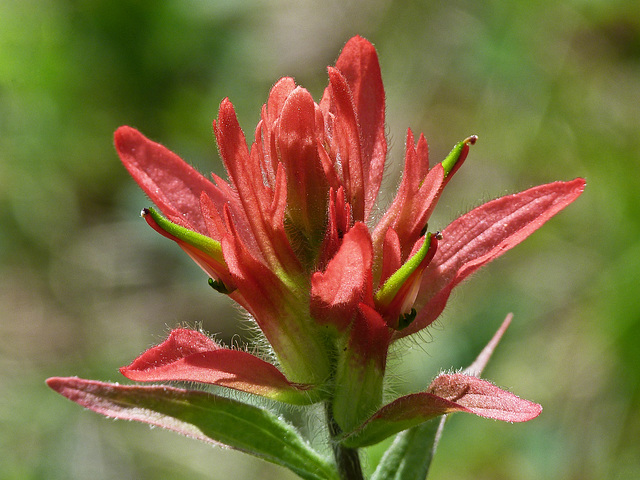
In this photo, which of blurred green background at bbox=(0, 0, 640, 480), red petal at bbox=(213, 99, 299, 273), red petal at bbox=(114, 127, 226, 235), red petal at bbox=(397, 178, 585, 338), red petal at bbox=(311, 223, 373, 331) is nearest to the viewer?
red petal at bbox=(311, 223, 373, 331)

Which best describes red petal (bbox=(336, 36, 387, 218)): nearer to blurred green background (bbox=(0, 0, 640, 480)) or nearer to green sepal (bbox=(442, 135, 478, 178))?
green sepal (bbox=(442, 135, 478, 178))

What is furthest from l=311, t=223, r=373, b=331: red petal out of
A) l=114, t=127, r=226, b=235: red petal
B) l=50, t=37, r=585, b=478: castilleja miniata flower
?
l=114, t=127, r=226, b=235: red petal

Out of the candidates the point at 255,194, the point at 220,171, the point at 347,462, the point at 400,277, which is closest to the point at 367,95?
the point at 255,194

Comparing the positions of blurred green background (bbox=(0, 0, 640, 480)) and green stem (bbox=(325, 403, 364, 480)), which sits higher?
blurred green background (bbox=(0, 0, 640, 480))

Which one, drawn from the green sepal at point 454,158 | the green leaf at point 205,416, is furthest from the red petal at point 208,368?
the green sepal at point 454,158

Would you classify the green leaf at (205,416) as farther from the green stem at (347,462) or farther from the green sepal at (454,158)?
the green sepal at (454,158)

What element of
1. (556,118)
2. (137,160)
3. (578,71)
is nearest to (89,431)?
(137,160)

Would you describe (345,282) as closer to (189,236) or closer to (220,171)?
(189,236)

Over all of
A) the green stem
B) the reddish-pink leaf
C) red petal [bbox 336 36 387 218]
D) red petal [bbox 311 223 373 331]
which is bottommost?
the green stem
